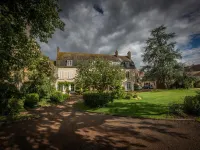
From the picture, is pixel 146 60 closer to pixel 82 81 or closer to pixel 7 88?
pixel 82 81

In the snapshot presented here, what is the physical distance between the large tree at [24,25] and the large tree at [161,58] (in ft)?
86.2

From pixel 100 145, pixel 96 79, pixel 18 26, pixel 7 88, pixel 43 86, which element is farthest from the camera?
pixel 43 86

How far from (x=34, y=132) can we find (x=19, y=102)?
443 cm

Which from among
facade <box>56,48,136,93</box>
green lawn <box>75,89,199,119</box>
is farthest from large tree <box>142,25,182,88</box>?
green lawn <box>75,89,199,119</box>

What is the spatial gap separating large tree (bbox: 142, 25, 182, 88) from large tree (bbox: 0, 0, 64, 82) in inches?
1034

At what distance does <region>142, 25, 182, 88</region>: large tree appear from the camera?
1078 inches

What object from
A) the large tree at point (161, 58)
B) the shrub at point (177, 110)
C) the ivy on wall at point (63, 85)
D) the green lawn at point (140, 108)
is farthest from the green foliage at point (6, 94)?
the large tree at point (161, 58)

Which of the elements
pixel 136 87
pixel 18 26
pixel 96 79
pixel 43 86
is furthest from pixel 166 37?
pixel 18 26

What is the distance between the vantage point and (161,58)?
2803cm

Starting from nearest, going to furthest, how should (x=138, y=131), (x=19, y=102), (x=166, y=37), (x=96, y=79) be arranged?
(x=138, y=131) < (x=19, y=102) < (x=96, y=79) < (x=166, y=37)

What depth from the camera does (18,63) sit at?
737 cm

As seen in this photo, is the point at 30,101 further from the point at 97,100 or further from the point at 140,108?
the point at 140,108

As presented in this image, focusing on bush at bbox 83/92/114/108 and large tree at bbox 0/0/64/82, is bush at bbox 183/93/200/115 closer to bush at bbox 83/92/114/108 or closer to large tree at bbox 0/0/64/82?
bush at bbox 83/92/114/108

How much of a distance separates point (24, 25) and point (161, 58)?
28.4 m
